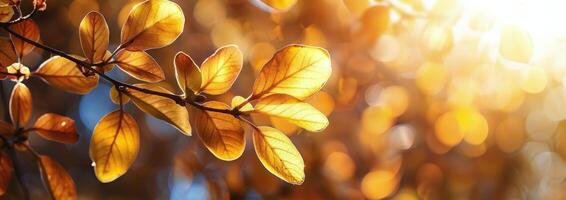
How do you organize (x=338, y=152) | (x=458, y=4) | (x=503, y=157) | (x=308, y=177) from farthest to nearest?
(x=503, y=157), (x=338, y=152), (x=308, y=177), (x=458, y=4)

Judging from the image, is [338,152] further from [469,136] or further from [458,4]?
[458,4]

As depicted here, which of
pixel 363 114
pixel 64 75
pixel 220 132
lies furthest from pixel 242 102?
pixel 363 114

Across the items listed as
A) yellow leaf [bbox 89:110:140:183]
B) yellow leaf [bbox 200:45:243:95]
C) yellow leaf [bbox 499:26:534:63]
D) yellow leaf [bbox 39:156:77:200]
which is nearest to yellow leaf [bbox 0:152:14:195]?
yellow leaf [bbox 39:156:77:200]

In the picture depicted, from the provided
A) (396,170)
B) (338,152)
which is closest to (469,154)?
(396,170)

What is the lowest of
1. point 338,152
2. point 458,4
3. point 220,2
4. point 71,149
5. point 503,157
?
point 503,157

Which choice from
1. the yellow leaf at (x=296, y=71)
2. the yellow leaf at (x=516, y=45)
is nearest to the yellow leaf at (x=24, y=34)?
the yellow leaf at (x=296, y=71)
